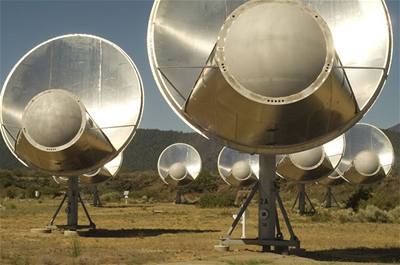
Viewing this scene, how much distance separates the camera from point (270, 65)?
16.7m

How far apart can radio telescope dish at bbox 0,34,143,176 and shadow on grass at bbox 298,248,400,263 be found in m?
8.74

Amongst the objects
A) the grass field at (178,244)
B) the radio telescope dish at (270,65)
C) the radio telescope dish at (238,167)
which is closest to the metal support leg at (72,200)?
the grass field at (178,244)

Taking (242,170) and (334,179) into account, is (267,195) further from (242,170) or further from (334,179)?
(242,170)

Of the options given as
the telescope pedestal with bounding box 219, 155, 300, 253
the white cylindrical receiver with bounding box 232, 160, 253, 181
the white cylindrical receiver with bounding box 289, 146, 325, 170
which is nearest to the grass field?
the telescope pedestal with bounding box 219, 155, 300, 253

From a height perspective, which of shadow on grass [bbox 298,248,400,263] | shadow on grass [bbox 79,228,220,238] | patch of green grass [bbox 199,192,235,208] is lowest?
patch of green grass [bbox 199,192,235,208]

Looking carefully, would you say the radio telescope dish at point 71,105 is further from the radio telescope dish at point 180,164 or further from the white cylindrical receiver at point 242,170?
the radio telescope dish at point 180,164

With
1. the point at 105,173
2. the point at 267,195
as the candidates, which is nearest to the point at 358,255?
the point at 267,195

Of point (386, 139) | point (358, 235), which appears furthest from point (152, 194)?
point (358, 235)

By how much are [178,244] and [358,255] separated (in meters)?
6.26

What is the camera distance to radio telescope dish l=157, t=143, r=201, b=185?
62.5 metres

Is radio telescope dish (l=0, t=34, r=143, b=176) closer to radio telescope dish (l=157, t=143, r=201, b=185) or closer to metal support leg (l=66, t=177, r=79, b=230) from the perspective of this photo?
metal support leg (l=66, t=177, r=79, b=230)

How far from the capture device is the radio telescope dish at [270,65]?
16719 mm

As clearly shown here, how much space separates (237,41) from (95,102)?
1098 cm

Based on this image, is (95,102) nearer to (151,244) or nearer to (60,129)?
(60,129)
